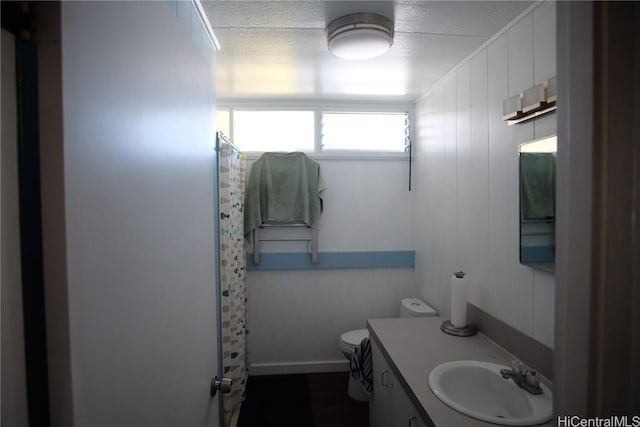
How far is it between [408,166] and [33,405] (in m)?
2.79

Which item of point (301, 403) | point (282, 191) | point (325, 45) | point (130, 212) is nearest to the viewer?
point (130, 212)

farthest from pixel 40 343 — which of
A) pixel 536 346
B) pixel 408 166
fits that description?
pixel 408 166

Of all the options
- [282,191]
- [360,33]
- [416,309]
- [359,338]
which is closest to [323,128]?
[282,191]

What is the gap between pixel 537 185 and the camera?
138 centimetres

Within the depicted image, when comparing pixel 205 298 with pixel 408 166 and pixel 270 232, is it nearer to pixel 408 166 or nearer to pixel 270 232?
pixel 270 232

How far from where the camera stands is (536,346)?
4.52 ft

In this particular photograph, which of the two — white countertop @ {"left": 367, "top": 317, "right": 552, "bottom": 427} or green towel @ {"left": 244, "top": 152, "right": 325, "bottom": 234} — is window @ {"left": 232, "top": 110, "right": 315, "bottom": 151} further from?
white countertop @ {"left": 367, "top": 317, "right": 552, "bottom": 427}

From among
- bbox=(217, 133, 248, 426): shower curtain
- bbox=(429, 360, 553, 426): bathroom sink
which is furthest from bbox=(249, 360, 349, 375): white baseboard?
bbox=(429, 360, 553, 426): bathroom sink

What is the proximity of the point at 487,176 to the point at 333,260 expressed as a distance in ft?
4.83

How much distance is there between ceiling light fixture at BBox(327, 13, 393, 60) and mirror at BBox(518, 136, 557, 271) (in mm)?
833

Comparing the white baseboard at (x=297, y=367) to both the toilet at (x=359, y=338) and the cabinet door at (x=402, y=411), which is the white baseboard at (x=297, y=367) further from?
the cabinet door at (x=402, y=411)

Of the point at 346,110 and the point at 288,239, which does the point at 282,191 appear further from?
the point at 346,110

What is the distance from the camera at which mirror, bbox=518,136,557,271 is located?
1.29 m

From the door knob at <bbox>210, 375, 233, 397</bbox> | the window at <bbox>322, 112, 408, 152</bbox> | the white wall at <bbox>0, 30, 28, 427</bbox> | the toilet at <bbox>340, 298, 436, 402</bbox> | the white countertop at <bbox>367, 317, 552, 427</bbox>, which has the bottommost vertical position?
the toilet at <bbox>340, 298, 436, 402</bbox>
